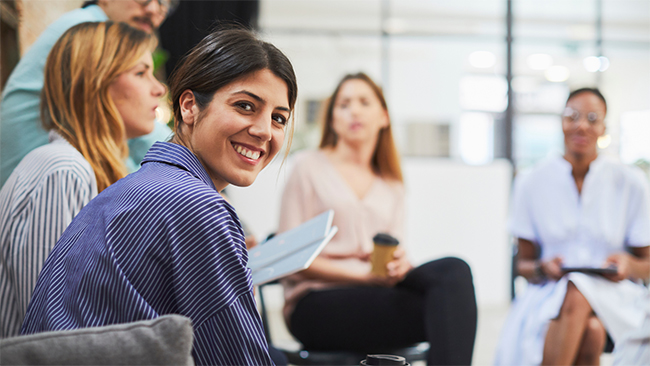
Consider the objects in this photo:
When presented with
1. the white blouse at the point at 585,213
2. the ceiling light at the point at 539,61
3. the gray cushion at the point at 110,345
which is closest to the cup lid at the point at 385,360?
the gray cushion at the point at 110,345

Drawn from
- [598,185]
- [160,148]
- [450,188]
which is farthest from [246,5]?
[160,148]

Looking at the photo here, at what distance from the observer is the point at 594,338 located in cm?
197

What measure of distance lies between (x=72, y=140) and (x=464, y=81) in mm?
4229

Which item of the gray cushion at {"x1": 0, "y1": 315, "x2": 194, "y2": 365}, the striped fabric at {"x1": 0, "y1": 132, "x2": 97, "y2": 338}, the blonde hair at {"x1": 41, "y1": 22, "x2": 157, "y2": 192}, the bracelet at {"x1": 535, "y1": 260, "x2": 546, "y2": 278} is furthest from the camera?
the bracelet at {"x1": 535, "y1": 260, "x2": 546, "y2": 278}

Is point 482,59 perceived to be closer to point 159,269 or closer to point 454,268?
point 454,268

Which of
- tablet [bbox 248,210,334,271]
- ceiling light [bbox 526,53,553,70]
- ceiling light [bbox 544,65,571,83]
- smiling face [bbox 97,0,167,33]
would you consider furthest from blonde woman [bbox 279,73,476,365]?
ceiling light [bbox 544,65,571,83]

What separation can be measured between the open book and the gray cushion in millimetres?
494

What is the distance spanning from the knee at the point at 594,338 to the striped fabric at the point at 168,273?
161 centimetres

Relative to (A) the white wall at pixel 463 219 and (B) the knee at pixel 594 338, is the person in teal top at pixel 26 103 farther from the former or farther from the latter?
(A) the white wall at pixel 463 219

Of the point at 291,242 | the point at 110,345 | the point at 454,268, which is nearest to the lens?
the point at 110,345

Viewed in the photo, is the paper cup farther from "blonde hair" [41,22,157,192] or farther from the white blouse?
the white blouse

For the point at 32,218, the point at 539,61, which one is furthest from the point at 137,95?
the point at 539,61

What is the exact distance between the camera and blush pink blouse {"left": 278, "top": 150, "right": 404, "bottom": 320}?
1.95 meters

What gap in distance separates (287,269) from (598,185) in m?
1.70
